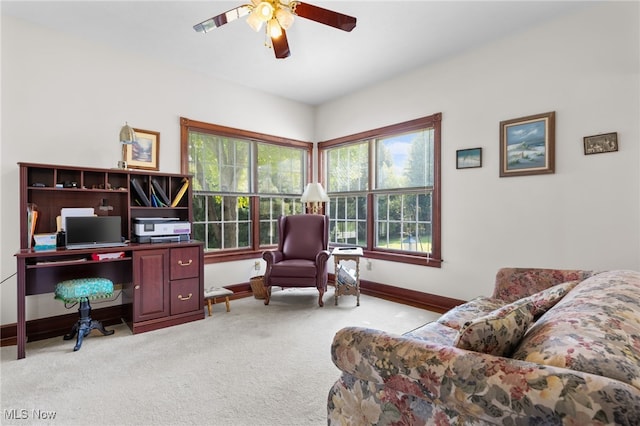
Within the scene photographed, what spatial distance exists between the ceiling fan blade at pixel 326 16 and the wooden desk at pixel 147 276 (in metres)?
2.40

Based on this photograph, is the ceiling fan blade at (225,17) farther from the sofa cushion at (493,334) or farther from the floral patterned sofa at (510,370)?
the sofa cushion at (493,334)

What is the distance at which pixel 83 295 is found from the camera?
2.62m

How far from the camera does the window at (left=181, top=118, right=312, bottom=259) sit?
3998 millimetres

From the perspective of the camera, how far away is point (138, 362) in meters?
2.37

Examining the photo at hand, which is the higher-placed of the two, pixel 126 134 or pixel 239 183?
pixel 126 134

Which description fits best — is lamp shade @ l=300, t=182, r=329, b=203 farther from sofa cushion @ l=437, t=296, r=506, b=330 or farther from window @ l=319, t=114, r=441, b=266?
sofa cushion @ l=437, t=296, r=506, b=330

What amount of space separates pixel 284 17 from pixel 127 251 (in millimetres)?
2452

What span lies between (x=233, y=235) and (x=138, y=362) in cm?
213

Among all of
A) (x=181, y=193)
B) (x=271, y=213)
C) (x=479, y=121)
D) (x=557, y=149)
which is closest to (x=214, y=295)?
(x=181, y=193)

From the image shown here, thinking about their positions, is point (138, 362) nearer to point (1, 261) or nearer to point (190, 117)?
point (1, 261)

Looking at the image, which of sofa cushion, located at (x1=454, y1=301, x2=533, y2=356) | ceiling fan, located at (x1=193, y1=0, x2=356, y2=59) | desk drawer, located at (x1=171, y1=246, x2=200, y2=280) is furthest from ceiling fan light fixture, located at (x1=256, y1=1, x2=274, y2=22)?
desk drawer, located at (x1=171, y1=246, x2=200, y2=280)

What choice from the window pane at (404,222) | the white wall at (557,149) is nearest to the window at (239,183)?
the window pane at (404,222)

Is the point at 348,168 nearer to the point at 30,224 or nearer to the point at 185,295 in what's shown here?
the point at 185,295

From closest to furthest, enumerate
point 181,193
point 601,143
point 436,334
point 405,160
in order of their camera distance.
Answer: point 436,334
point 601,143
point 181,193
point 405,160
